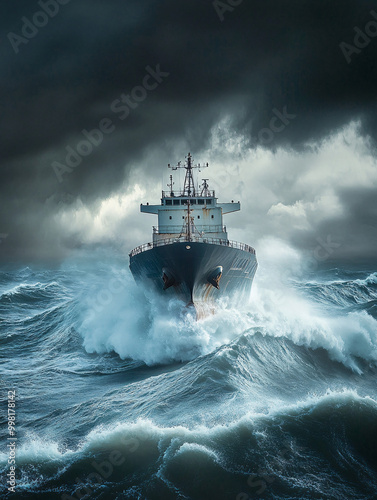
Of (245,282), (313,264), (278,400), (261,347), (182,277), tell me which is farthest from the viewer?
(313,264)

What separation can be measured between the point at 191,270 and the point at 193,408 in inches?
347

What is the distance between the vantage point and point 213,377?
1170 centimetres

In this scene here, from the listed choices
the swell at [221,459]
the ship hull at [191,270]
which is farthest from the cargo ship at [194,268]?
the swell at [221,459]

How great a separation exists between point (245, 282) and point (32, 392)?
48.5ft

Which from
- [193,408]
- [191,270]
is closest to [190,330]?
[191,270]

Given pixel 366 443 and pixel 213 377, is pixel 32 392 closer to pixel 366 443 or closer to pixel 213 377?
pixel 213 377

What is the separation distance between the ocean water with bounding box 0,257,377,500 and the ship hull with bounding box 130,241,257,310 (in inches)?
41.2

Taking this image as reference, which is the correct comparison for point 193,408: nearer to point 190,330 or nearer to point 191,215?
point 190,330

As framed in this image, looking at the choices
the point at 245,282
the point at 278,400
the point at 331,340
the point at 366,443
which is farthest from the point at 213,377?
the point at 245,282

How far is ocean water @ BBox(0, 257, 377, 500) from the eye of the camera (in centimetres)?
698

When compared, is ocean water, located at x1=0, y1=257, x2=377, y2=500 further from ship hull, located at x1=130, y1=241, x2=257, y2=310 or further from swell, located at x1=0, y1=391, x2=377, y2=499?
ship hull, located at x1=130, y1=241, x2=257, y2=310

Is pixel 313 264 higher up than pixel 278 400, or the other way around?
pixel 313 264

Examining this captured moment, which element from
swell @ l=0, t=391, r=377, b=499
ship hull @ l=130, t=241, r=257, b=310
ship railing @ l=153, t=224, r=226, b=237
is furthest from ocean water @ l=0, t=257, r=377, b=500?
ship railing @ l=153, t=224, r=226, b=237

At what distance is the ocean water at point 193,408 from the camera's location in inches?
275
